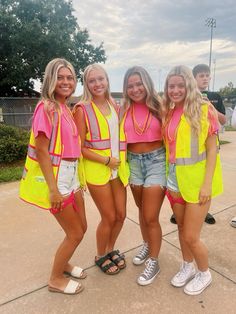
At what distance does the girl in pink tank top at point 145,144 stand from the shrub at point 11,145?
4.95m

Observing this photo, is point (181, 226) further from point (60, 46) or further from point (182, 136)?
point (60, 46)

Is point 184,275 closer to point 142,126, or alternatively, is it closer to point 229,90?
point 142,126

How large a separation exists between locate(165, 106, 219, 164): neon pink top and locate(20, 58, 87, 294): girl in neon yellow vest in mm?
740

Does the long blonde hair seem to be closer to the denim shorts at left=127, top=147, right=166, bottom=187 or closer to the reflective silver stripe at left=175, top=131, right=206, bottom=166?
the denim shorts at left=127, top=147, right=166, bottom=187

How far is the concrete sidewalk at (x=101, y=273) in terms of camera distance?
2332 millimetres

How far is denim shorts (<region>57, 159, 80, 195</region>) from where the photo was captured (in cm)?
228

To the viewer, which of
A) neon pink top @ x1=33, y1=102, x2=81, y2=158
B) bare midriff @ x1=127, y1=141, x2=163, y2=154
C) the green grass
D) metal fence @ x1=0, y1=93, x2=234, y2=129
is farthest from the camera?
metal fence @ x1=0, y1=93, x2=234, y2=129

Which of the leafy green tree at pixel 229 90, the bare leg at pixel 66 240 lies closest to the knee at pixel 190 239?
the bare leg at pixel 66 240

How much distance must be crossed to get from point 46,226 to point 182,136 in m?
2.27

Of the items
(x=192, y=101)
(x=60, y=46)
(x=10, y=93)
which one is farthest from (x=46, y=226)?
(x=10, y=93)

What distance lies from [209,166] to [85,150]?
40.0 inches

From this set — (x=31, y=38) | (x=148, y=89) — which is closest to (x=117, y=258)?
(x=148, y=89)

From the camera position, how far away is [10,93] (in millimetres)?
24375

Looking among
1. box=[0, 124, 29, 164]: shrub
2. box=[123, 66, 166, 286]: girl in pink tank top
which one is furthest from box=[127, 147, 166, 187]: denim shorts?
box=[0, 124, 29, 164]: shrub
